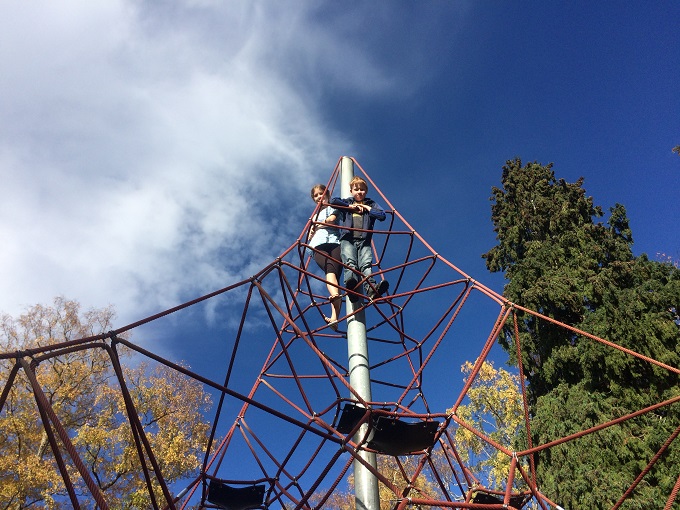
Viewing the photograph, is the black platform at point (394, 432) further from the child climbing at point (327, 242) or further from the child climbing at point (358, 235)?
the child climbing at point (327, 242)

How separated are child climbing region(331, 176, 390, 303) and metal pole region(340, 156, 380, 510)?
22 centimetres

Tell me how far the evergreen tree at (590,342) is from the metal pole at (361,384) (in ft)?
26.7

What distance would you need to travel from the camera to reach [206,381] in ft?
8.71

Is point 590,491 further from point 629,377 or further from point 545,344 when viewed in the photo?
point 545,344

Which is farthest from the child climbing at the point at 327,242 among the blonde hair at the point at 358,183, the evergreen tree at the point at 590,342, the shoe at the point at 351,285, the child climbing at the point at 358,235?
the evergreen tree at the point at 590,342

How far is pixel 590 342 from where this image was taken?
1175 cm

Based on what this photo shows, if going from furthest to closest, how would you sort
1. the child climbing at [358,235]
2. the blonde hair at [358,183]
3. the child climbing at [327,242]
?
the blonde hair at [358,183]
the child climbing at [327,242]
the child climbing at [358,235]

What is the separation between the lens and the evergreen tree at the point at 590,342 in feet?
33.0

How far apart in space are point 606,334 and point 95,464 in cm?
1408

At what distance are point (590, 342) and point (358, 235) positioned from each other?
30.0ft

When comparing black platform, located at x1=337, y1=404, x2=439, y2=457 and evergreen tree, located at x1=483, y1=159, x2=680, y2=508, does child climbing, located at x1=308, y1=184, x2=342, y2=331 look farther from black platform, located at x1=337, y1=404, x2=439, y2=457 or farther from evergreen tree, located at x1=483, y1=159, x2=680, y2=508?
evergreen tree, located at x1=483, y1=159, x2=680, y2=508

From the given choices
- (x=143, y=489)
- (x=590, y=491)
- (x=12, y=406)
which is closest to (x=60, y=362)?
(x=12, y=406)

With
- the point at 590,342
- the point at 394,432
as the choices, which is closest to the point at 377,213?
the point at 394,432

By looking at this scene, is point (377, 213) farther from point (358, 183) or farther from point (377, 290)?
point (377, 290)
